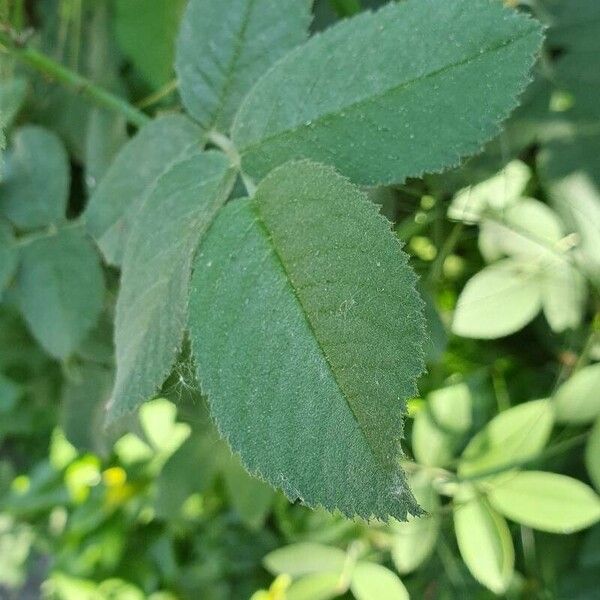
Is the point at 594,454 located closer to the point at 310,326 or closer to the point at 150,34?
the point at 310,326

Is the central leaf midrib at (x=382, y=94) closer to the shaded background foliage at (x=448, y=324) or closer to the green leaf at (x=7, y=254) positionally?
the shaded background foliage at (x=448, y=324)

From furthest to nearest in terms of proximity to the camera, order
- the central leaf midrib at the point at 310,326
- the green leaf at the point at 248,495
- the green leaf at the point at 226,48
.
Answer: the green leaf at the point at 248,495 < the green leaf at the point at 226,48 < the central leaf midrib at the point at 310,326

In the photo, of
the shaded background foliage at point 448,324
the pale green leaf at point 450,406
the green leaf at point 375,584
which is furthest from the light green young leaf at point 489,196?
the green leaf at point 375,584

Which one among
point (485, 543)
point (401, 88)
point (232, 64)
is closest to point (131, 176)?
point (232, 64)

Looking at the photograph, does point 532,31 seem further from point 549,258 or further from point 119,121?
point 119,121

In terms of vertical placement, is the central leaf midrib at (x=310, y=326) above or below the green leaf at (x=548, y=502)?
above

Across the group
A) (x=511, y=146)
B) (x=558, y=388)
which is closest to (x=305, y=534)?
(x=558, y=388)

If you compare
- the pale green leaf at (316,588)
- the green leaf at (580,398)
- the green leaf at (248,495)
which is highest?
the green leaf at (580,398)
